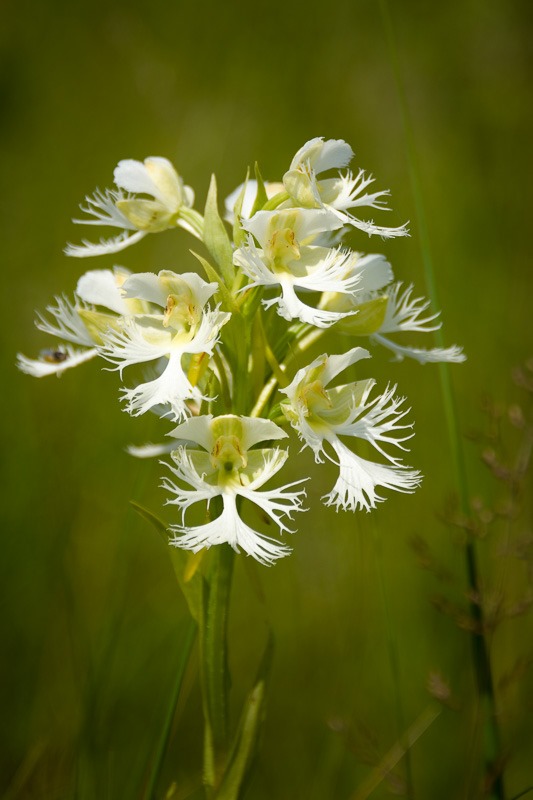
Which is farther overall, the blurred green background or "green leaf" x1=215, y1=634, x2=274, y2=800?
the blurred green background

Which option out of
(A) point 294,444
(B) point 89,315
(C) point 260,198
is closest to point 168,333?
(B) point 89,315

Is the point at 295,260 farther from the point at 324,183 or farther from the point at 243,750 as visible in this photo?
the point at 243,750

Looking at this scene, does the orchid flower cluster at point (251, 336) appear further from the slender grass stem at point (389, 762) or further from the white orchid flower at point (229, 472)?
the slender grass stem at point (389, 762)

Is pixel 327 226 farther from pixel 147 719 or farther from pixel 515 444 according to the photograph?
pixel 515 444

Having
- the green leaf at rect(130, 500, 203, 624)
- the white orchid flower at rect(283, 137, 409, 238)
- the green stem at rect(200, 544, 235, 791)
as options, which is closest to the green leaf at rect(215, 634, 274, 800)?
the green stem at rect(200, 544, 235, 791)

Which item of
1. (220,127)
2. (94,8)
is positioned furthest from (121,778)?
(94,8)

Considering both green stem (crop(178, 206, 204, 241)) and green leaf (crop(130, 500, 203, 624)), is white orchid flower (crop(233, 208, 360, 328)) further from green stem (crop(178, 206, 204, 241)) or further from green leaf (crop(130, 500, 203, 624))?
green leaf (crop(130, 500, 203, 624))

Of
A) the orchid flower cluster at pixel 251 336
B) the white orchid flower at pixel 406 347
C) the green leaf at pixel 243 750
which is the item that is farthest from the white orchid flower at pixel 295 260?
the green leaf at pixel 243 750
